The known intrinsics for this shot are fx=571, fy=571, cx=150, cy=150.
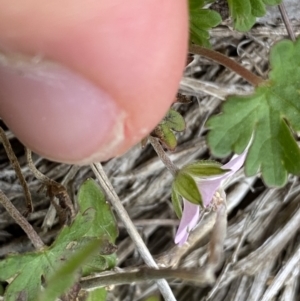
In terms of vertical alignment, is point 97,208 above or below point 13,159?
below

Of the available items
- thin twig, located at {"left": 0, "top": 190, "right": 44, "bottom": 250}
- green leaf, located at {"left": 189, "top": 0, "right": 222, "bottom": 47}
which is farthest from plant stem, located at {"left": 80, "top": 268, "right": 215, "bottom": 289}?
green leaf, located at {"left": 189, "top": 0, "right": 222, "bottom": 47}

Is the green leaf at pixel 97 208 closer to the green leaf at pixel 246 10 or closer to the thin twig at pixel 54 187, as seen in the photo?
the thin twig at pixel 54 187

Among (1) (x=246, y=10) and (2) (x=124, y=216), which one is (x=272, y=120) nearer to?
(1) (x=246, y=10)

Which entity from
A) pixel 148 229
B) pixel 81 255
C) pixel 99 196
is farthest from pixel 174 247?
pixel 81 255

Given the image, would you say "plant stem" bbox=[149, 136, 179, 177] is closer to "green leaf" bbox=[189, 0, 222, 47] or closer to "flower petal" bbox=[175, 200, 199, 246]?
"flower petal" bbox=[175, 200, 199, 246]

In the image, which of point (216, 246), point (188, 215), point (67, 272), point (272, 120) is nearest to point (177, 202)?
point (188, 215)

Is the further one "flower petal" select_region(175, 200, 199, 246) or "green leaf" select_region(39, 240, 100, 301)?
"flower petal" select_region(175, 200, 199, 246)
